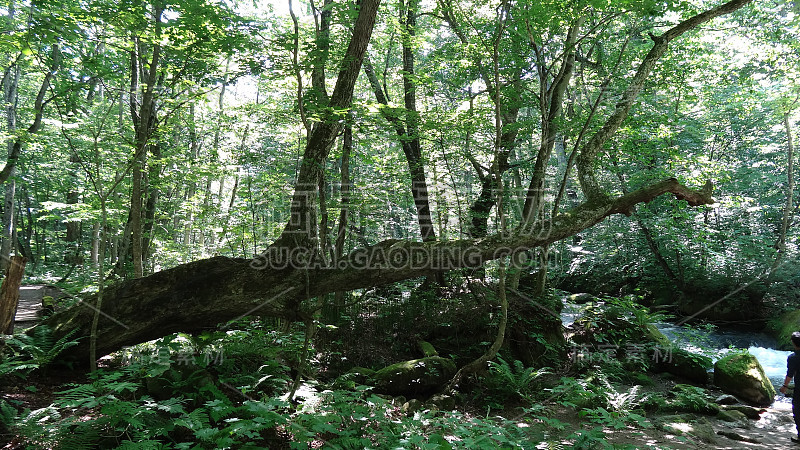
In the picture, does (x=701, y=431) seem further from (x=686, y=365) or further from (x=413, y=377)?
(x=413, y=377)

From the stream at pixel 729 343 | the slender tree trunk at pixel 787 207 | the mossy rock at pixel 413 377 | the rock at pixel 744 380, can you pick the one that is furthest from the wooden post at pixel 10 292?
the slender tree trunk at pixel 787 207

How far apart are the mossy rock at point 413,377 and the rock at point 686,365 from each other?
200 inches

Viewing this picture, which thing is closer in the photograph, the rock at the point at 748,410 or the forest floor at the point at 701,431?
the forest floor at the point at 701,431

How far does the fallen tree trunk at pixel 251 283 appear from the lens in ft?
17.5

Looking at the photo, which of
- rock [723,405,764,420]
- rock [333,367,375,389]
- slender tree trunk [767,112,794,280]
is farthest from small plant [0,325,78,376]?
slender tree trunk [767,112,794,280]

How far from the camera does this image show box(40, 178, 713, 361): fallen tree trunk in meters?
5.34

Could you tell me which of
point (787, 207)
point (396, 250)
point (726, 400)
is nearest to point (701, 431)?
point (726, 400)

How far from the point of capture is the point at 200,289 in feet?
18.0

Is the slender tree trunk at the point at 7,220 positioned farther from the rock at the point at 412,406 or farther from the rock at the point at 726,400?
the rock at the point at 726,400

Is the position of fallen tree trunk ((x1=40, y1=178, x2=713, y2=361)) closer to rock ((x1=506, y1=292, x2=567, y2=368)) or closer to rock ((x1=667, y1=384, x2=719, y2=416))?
rock ((x1=506, y1=292, x2=567, y2=368))

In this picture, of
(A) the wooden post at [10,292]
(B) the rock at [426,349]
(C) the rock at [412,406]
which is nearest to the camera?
(A) the wooden post at [10,292]

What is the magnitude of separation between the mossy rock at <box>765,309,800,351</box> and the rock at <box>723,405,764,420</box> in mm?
5893

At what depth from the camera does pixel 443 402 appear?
6.49 meters

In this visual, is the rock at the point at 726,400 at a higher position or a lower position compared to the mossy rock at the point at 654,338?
lower
